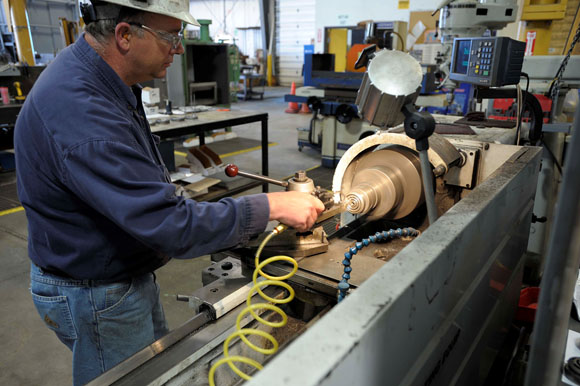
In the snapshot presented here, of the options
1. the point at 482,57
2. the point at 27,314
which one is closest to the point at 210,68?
the point at 27,314

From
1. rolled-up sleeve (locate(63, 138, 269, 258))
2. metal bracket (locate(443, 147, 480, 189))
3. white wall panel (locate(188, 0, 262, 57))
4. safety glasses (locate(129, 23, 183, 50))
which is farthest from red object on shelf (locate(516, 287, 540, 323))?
white wall panel (locate(188, 0, 262, 57))

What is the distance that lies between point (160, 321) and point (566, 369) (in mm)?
1012

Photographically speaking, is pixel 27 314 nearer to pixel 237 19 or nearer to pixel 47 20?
pixel 47 20

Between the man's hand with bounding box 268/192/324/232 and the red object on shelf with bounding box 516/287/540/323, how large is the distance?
122 centimetres

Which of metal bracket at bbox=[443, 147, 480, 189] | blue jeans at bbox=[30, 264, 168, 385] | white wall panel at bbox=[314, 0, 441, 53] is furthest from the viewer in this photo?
white wall panel at bbox=[314, 0, 441, 53]

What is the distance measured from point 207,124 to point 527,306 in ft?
6.51

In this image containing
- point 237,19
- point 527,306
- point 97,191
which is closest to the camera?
point 97,191

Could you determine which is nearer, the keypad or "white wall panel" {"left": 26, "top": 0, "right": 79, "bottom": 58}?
the keypad

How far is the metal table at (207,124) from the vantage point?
96.4 inches

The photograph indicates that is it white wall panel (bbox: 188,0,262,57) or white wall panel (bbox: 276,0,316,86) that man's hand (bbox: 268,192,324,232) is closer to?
white wall panel (bbox: 276,0,316,86)

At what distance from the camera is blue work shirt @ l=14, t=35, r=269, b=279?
723 millimetres

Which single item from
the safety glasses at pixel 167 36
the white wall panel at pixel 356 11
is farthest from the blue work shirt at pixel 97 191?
the white wall panel at pixel 356 11

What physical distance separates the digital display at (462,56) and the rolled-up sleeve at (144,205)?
3.59 ft

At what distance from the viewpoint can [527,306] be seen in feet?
5.42
